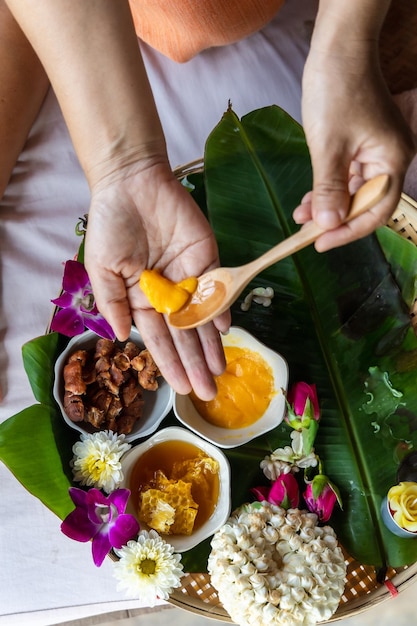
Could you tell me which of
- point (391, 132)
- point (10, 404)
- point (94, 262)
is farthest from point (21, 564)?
point (391, 132)

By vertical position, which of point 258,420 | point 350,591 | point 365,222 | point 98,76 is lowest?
point 350,591

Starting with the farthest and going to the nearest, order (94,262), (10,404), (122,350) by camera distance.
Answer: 1. (10,404)
2. (122,350)
3. (94,262)

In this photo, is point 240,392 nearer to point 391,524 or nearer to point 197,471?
point 197,471

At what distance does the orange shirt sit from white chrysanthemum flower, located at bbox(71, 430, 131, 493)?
735mm

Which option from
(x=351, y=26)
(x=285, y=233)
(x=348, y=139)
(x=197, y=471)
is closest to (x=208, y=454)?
(x=197, y=471)

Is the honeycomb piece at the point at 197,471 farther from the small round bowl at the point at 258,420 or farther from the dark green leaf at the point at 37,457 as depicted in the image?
the dark green leaf at the point at 37,457

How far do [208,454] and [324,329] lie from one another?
0.94 ft

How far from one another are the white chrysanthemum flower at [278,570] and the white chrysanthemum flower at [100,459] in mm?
173

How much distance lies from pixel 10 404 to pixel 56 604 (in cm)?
36

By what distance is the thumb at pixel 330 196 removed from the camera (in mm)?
667

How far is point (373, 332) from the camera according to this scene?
0.98 m

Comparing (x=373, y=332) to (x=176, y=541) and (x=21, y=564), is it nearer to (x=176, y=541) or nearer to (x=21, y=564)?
(x=176, y=541)

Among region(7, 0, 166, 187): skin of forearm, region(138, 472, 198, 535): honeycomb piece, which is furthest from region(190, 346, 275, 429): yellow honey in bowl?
region(7, 0, 166, 187): skin of forearm

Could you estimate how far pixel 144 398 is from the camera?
0.99 m
